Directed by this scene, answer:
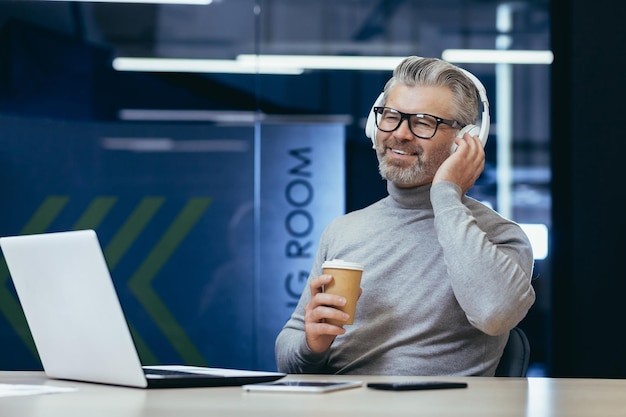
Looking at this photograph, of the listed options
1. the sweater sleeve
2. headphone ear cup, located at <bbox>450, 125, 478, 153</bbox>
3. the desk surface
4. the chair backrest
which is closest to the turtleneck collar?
headphone ear cup, located at <bbox>450, 125, 478, 153</bbox>

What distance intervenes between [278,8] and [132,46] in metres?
0.71

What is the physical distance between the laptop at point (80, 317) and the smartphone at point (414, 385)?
210 millimetres

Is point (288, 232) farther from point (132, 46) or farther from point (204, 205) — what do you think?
point (132, 46)

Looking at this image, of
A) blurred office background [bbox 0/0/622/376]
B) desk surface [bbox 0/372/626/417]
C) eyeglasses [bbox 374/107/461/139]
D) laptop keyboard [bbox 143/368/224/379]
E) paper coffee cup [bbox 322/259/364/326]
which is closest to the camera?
desk surface [bbox 0/372/626/417]

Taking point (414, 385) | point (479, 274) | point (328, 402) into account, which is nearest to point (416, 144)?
point (479, 274)

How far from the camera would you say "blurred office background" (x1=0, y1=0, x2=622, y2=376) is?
14.9 feet

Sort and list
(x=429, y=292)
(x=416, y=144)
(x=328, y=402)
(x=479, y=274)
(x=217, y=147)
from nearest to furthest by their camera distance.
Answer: (x=328, y=402) → (x=479, y=274) → (x=429, y=292) → (x=416, y=144) → (x=217, y=147)

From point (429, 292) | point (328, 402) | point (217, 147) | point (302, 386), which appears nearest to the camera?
point (328, 402)

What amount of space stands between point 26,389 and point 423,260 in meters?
1.02

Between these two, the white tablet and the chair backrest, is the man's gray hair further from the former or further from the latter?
the white tablet

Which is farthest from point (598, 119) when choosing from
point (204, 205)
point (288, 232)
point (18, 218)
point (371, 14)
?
point (18, 218)

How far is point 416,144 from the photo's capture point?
2.42 meters

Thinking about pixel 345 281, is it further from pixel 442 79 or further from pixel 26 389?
pixel 442 79

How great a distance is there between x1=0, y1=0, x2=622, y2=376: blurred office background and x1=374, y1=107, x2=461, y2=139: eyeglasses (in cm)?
207
